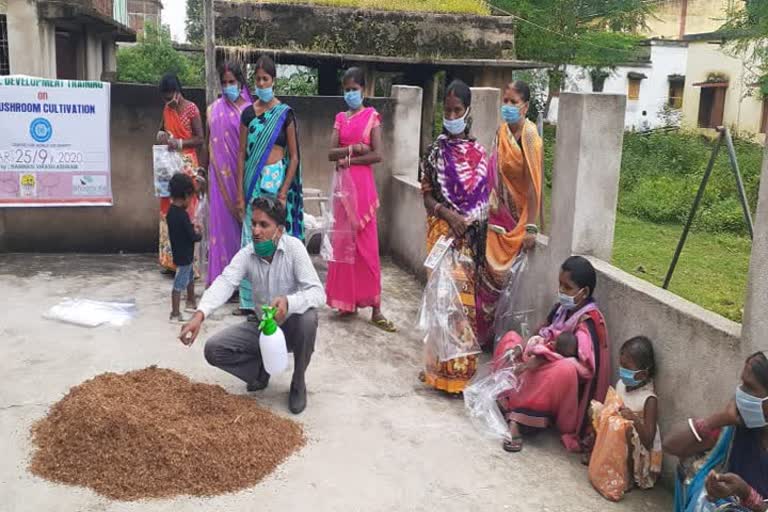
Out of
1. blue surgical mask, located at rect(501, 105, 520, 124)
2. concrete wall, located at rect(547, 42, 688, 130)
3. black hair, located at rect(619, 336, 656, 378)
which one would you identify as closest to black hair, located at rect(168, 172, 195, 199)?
blue surgical mask, located at rect(501, 105, 520, 124)

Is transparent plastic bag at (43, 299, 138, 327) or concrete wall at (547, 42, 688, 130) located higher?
concrete wall at (547, 42, 688, 130)

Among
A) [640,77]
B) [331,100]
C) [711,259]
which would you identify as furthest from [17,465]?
[640,77]

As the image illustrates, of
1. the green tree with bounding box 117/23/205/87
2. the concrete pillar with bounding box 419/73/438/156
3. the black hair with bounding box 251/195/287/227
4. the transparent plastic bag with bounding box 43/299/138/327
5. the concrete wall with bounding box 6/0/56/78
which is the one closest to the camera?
the black hair with bounding box 251/195/287/227

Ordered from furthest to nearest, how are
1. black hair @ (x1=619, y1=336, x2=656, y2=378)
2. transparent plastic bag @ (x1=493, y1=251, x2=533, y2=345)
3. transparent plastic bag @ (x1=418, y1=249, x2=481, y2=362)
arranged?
transparent plastic bag @ (x1=493, y1=251, x2=533, y2=345) < transparent plastic bag @ (x1=418, y1=249, x2=481, y2=362) < black hair @ (x1=619, y1=336, x2=656, y2=378)

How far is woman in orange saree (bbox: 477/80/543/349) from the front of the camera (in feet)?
17.4

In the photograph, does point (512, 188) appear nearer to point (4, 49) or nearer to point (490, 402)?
point (490, 402)

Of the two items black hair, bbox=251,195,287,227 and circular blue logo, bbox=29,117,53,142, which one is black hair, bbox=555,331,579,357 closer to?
black hair, bbox=251,195,287,227

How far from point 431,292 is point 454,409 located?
0.74 m

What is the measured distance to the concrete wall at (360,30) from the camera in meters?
12.5

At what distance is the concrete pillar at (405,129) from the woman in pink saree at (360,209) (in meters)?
2.20

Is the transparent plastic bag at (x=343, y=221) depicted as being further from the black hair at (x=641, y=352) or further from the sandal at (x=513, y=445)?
the black hair at (x=641, y=352)

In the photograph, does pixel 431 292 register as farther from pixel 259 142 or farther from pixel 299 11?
pixel 299 11

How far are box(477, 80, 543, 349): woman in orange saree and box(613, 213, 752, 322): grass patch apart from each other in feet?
8.86

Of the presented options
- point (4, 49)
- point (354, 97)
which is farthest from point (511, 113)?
point (4, 49)
